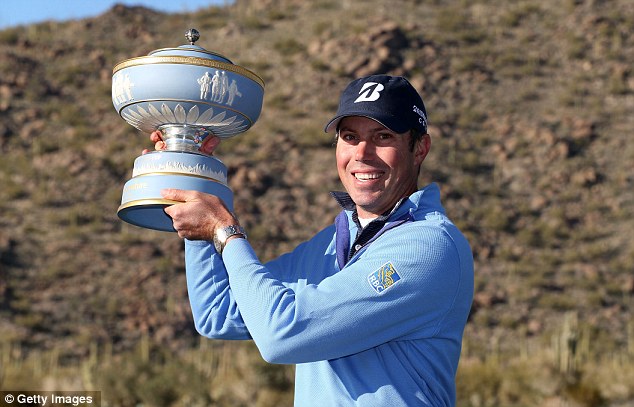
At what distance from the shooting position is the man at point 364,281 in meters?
2.78

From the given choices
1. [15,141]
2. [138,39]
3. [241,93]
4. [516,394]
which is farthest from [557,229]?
[241,93]

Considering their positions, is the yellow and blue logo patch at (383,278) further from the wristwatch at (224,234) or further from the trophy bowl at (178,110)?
the trophy bowl at (178,110)

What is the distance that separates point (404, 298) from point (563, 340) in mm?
13572

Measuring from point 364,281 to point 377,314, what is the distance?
11 centimetres

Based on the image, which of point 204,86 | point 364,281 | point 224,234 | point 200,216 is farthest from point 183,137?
point 364,281

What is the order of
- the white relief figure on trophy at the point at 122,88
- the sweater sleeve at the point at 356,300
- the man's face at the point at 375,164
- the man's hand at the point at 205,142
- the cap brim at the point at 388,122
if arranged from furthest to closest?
1. the man's hand at the point at 205,142
2. the white relief figure on trophy at the point at 122,88
3. the man's face at the point at 375,164
4. the cap brim at the point at 388,122
5. the sweater sleeve at the point at 356,300

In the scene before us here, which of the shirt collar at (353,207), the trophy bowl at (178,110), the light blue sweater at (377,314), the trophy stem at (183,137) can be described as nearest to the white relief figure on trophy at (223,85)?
the trophy bowl at (178,110)

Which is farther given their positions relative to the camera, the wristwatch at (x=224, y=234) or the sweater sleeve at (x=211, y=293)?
the sweater sleeve at (x=211, y=293)

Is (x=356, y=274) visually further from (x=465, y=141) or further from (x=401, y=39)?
(x=401, y=39)

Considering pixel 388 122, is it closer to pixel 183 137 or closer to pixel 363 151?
pixel 363 151

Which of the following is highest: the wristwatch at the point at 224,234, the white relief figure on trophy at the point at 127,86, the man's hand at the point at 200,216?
the white relief figure on trophy at the point at 127,86

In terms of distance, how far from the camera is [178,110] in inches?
134

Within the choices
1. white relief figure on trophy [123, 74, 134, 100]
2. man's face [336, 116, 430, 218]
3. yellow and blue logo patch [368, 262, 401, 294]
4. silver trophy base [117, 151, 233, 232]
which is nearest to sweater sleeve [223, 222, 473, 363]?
yellow and blue logo patch [368, 262, 401, 294]

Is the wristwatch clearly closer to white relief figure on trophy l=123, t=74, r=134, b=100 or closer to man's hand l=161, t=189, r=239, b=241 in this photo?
man's hand l=161, t=189, r=239, b=241
